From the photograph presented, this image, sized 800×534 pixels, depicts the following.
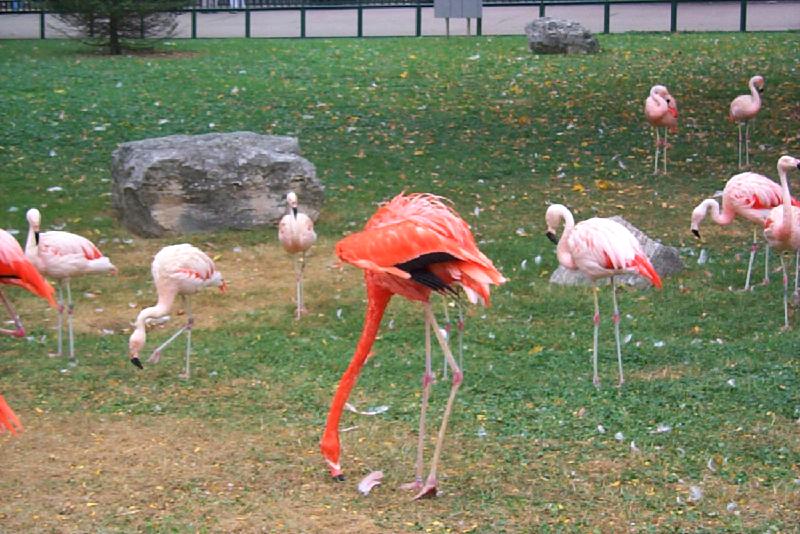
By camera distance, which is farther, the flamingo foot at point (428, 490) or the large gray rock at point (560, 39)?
the large gray rock at point (560, 39)

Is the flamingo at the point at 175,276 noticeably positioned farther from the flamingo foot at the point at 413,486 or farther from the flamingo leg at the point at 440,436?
the flamingo leg at the point at 440,436

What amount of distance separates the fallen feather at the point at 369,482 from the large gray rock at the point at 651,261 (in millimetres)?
3649

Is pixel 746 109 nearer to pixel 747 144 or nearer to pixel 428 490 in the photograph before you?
pixel 747 144

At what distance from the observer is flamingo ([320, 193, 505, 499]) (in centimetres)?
509

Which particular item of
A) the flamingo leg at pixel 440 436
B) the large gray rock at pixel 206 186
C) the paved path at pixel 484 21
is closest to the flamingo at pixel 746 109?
the large gray rock at pixel 206 186

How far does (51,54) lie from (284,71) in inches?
166

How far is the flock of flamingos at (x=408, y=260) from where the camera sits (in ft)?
16.8

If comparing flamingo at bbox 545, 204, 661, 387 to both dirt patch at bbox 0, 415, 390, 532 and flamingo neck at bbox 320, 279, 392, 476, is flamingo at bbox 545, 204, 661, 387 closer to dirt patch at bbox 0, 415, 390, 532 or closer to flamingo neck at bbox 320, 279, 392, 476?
flamingo neck at bbox 320, 279, 392, 476

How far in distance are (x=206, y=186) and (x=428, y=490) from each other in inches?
213

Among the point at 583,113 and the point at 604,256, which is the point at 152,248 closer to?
the point at 604,256

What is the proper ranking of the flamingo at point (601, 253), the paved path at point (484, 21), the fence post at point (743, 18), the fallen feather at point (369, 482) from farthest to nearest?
the paved path at point (484, 21) < the fence post at point (743, 18) < the flamingo at point (601, 253) < the fallen feather at point (369, 482)

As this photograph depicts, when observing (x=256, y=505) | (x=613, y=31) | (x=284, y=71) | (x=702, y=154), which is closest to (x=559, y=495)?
(x=256, y=505)

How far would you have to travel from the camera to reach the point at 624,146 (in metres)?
12.7

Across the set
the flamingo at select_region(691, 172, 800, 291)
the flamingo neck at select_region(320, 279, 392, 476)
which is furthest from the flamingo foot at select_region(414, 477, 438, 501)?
the flamingo at select_region(691, 172, 800, 291)
